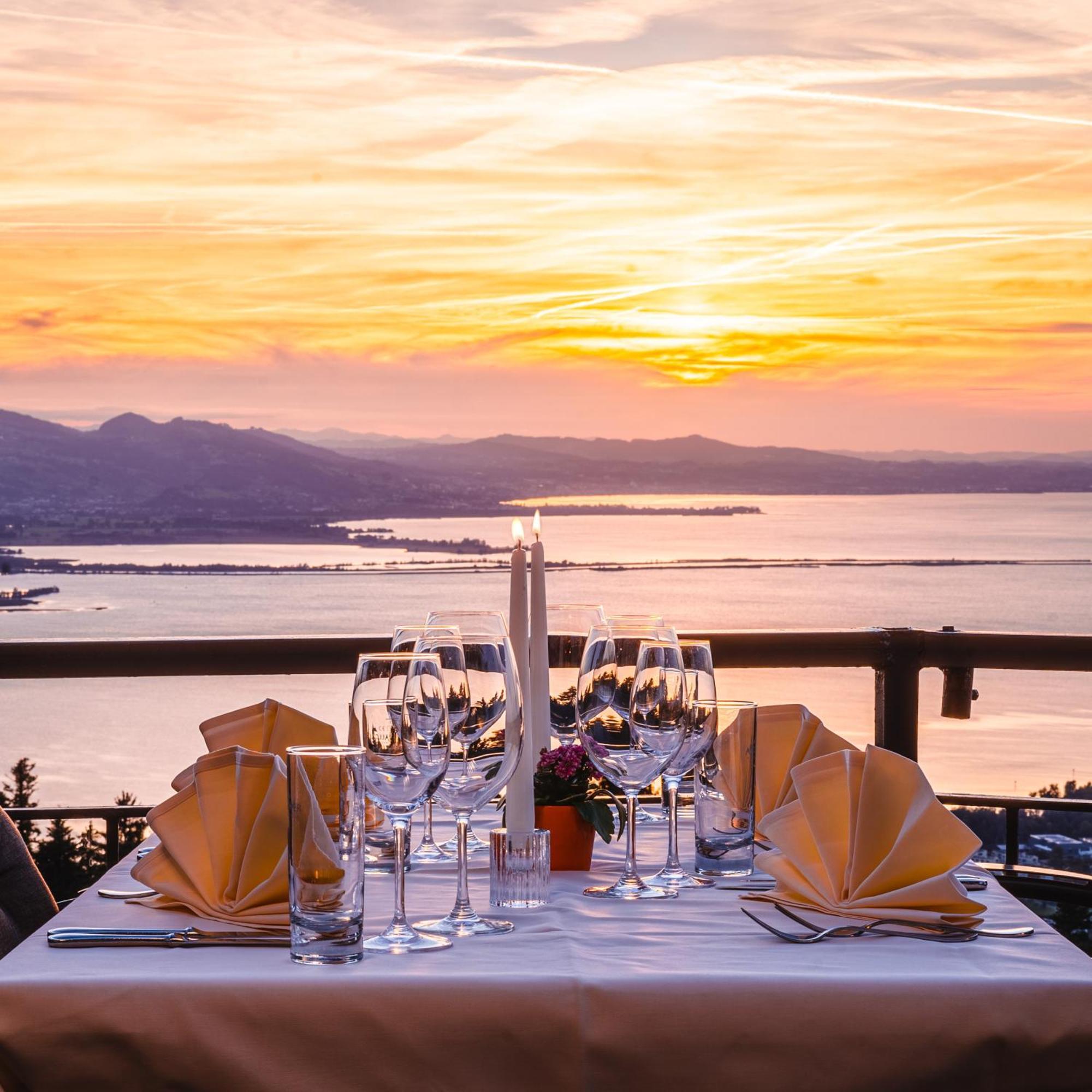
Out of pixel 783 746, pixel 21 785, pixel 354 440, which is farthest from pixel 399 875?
pixel 354 440

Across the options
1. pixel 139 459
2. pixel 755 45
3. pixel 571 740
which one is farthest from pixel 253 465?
pixel 571 740

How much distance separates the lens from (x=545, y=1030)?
4.04ft

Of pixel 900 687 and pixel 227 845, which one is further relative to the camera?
pixel 900 687

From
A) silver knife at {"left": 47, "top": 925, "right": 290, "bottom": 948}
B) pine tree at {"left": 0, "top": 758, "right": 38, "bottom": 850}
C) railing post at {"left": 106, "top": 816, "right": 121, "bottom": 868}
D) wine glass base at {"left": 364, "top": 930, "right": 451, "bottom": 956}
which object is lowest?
pine tree at {"left": 0, "top": 758, "right": 38, "bottom": 850}

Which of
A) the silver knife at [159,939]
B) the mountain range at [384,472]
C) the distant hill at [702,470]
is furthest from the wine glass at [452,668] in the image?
the mountain range at [384,472]

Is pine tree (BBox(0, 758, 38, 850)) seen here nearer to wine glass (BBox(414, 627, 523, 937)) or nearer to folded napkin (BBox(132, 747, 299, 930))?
folded napkin (BBox(132, 747, 299, 930))

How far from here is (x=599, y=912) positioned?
5.02ft

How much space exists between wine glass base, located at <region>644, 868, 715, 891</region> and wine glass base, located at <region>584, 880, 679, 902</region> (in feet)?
0.06

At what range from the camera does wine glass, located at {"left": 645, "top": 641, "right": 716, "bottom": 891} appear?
5.52ft

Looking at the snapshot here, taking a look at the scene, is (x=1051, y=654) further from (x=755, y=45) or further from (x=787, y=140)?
(x=787, y=140)

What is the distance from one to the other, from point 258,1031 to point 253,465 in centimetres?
917

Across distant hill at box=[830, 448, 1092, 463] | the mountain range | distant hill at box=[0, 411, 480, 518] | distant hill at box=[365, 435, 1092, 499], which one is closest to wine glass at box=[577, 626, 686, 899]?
distant hill at box=[365, 435, 1092, 499]

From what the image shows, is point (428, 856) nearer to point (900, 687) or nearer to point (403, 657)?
point (403, 657)

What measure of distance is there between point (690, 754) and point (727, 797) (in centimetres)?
8
